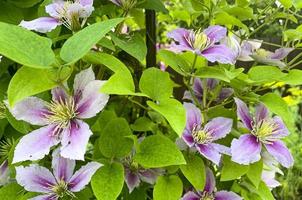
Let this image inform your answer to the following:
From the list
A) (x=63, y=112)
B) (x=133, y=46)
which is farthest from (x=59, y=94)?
(x=133, y=46)

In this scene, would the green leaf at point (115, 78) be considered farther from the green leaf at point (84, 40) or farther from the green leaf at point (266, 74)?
the green leaf at point (266, 74)

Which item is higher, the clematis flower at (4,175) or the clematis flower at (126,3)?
the clematis flower at (126,3)

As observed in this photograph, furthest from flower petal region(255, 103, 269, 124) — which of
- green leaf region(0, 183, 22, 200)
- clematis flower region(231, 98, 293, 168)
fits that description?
green leaf region(0, 183, 22, 200)

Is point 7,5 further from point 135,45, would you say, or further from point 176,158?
point 176,158

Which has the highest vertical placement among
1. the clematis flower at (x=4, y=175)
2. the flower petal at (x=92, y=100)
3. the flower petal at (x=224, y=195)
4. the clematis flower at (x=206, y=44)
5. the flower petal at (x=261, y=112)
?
the clematis flower at (x=206, y=44)

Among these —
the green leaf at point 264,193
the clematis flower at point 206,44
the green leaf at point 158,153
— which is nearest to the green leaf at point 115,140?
the green leaf at point 158,153

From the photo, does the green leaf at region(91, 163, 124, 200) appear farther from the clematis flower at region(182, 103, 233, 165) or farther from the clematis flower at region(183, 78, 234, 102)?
the clematis flower at region(183, 78, 234, 102)

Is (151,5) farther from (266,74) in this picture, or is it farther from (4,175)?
(4,175)
